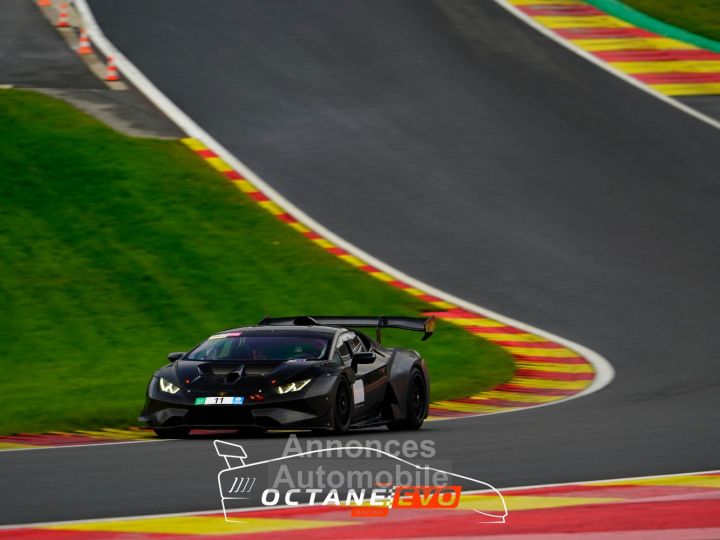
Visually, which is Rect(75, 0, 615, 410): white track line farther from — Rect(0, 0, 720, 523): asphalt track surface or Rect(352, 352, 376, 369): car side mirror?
Rect(352, 352, 376, 369): car side mirror

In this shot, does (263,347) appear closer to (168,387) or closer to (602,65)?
(168,387)

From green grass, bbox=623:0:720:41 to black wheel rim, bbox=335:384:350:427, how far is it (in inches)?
850

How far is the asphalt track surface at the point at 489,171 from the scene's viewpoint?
15.1m

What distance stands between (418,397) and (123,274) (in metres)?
7.21

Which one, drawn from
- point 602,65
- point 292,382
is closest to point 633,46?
point 602,65

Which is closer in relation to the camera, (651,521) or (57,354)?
(651,521)

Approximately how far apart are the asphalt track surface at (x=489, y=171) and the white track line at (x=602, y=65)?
35 cm

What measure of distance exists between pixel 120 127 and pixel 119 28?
5.52 metres

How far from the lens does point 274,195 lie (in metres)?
23.9

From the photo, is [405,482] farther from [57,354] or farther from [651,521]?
[57,354]

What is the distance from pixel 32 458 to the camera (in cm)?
1104

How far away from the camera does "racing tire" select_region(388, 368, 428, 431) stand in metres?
14.0

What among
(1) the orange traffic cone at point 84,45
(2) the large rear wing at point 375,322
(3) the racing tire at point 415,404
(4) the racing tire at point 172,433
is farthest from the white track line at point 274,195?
(4) the racing tire at point 172,433

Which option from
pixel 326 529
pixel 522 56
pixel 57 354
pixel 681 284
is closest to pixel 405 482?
pixel 326 529
